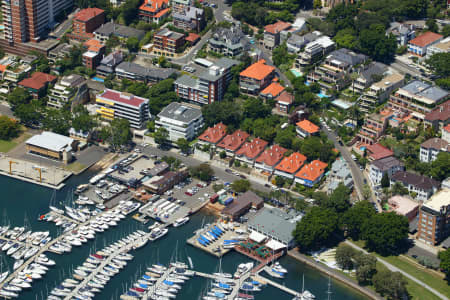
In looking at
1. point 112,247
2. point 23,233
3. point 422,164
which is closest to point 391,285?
point 422,164

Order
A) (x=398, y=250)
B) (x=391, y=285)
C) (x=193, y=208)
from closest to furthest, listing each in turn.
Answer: (x=391, y=285), (x=398, y=250), (x=193, y=208)

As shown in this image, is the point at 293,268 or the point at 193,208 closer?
the point at 293,268

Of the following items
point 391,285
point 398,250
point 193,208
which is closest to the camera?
point 391,285

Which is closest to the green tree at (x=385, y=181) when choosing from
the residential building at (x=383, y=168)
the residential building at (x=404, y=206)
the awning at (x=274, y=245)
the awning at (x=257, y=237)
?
the residential building at (x=383, y=168)

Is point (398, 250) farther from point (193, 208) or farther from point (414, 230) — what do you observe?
point (193, 208)

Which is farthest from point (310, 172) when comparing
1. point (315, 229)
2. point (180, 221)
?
point (180, 221)

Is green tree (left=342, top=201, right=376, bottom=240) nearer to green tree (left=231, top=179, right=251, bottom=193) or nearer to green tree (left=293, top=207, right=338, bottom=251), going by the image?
green tree (left=293, top=207, right=338, bottom=251)

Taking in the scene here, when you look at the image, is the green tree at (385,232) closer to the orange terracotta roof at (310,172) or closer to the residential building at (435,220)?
the residential building at (435,220)
